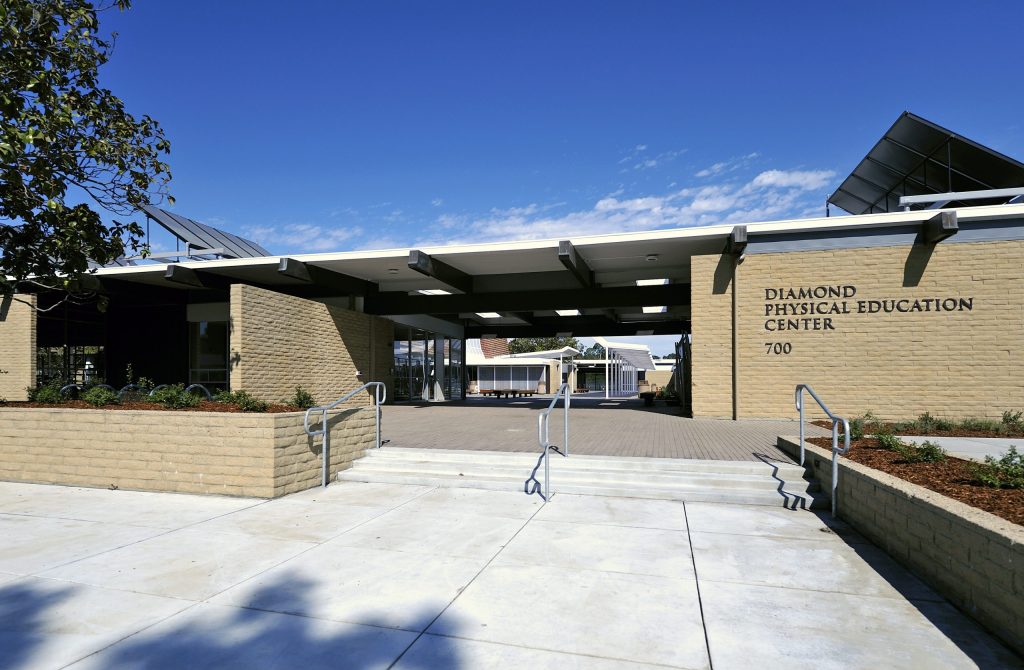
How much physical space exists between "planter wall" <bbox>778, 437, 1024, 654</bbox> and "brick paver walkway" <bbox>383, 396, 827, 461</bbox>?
251 centimetres

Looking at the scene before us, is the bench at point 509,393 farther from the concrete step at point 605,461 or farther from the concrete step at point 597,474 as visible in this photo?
the concrete step at point 597,474

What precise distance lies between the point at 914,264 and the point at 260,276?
1732 centimetres

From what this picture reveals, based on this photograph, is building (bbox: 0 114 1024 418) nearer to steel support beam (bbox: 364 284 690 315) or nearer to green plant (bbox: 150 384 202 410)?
steel support beam (bbox: 364 284 690 315)

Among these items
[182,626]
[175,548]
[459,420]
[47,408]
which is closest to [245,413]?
[175,548]

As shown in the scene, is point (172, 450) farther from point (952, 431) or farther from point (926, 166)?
point (926, 166)

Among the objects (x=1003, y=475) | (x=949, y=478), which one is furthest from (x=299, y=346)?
(x=1003, y=475)

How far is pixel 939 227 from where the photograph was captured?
1171cm

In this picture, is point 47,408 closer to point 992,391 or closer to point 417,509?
point 417,509

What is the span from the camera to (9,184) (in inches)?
314

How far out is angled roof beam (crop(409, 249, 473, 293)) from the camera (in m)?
15.2

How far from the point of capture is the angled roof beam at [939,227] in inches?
454

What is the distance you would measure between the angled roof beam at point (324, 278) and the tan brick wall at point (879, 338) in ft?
34.4

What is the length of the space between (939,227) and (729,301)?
13.8ft

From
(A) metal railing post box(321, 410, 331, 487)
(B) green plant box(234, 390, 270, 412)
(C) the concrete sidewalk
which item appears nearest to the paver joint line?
(C) the concrete sidewalk
